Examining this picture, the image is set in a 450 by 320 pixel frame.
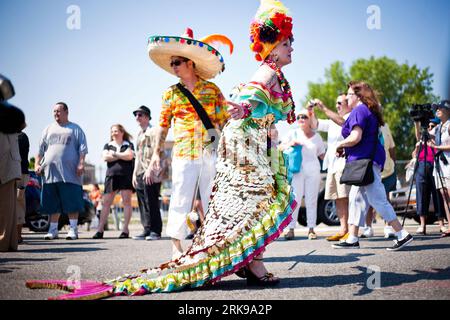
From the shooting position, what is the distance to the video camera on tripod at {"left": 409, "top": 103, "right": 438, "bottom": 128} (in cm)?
769

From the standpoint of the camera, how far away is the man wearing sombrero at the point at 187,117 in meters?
4.79

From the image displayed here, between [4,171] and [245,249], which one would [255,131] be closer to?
[245,249]

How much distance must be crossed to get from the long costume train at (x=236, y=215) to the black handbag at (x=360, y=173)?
83.1 inches

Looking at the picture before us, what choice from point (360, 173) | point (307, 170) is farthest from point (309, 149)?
point (360, 173)

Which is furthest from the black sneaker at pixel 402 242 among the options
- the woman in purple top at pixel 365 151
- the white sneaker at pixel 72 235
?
the white sneaker at pixel 72 235

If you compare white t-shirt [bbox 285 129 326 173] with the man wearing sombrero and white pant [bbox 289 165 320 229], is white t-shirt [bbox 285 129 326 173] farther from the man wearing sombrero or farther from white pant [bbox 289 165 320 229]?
the man wearing sombrero

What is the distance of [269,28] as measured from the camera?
4098 millimetres

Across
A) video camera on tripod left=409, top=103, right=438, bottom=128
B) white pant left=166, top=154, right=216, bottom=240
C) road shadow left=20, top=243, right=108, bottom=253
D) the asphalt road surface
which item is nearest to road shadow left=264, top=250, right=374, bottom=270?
the asphalt road surface

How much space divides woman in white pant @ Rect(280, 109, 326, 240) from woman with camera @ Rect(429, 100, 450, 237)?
6.15 ft

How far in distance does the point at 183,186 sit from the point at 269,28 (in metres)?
1.70

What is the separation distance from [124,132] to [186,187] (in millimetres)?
5723

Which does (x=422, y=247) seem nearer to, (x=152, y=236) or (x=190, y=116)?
(x=190, y=116)

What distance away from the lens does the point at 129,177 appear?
32.4 feet

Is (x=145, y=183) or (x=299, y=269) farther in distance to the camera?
(x=145, y=183)
